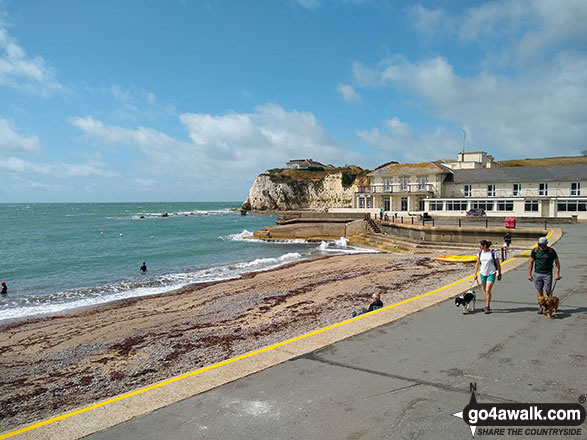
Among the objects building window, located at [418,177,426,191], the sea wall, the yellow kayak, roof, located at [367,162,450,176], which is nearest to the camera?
the yellow kayak

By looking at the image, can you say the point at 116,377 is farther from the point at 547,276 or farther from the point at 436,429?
the point at 547,276

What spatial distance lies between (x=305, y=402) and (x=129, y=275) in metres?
26.3

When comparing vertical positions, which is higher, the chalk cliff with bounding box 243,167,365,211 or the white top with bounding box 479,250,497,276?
the chalk cliff with bounding box 243,167,365,211

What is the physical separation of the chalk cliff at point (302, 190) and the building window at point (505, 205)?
78628 millimetres

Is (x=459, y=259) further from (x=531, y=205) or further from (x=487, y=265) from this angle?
(x=531, y=205)

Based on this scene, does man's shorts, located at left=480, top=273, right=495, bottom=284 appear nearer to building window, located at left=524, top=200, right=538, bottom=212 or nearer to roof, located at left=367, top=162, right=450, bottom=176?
building window, located at left=524, top=200, right=538, bottom=212

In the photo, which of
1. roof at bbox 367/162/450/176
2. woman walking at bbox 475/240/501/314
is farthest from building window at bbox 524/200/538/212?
woman walking at bbox 475/240/501/314

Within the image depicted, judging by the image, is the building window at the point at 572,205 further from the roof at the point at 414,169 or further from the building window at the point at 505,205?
the roof at the point at 414,169

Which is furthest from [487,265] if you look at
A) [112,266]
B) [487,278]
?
[112,266]

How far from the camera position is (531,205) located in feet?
130

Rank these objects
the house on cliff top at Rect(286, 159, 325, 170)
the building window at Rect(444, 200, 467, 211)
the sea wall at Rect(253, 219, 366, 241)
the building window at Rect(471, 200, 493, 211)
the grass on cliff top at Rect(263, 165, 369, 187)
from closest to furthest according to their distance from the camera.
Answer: the building window at Rect(471, 200, 493, 211), the building window at Rect(444, 200, 467, 211), the sea wall at Rect(253, 219, 366, 241), the grass on cliff top at Rect(263, 165, 369, 187), the house on cliff top at Rect(286, 159, 325, 170)

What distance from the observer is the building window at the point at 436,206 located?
156 ft

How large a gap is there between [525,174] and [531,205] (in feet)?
21.2

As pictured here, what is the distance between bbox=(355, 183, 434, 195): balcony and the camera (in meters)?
50.2
